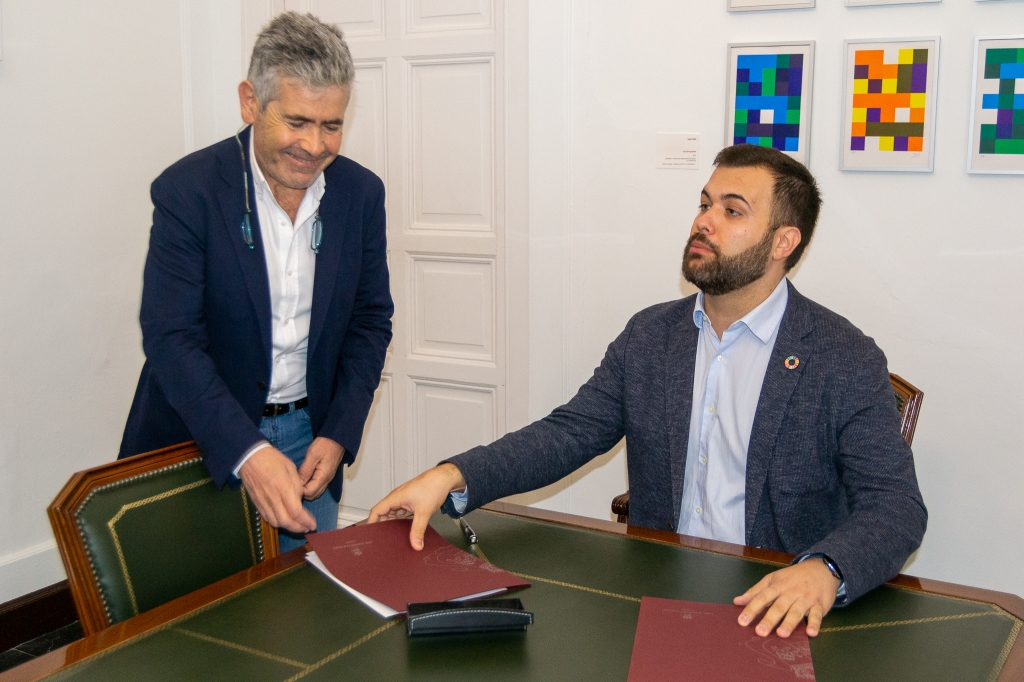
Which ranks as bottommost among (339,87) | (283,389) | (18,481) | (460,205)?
(18,481)

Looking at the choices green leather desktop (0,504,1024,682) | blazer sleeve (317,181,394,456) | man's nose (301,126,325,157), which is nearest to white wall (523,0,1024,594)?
blazer sleeve (317,181,394,456)

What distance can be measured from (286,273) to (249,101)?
14.7 inches

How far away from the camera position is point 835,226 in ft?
9.46

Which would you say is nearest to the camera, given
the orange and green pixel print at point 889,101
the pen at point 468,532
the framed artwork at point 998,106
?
the pen at point 468,532

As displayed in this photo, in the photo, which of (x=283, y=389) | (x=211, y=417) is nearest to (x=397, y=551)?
(x=211, y=417)

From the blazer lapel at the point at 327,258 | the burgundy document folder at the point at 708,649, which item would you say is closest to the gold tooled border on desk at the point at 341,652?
the burgundy document folder at the point at 708,649

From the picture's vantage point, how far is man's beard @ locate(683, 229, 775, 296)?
6.69 ft

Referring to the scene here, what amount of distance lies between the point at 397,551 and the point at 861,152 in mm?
1960

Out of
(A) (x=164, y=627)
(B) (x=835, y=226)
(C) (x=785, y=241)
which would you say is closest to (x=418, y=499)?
(A) (x=164, y=627)

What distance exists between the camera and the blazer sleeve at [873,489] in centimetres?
149

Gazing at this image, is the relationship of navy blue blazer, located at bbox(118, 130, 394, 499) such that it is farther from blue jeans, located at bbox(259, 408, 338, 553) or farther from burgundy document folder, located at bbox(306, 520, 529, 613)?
burgundy document folder, located at bbox(306, 520, 529, 613)

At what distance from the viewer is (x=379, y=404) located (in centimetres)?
384

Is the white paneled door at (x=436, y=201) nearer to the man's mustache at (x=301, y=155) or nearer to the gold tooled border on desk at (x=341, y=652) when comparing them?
the man's mustache at (x=301, y=155)

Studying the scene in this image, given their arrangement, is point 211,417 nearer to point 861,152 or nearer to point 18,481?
point 18,481
